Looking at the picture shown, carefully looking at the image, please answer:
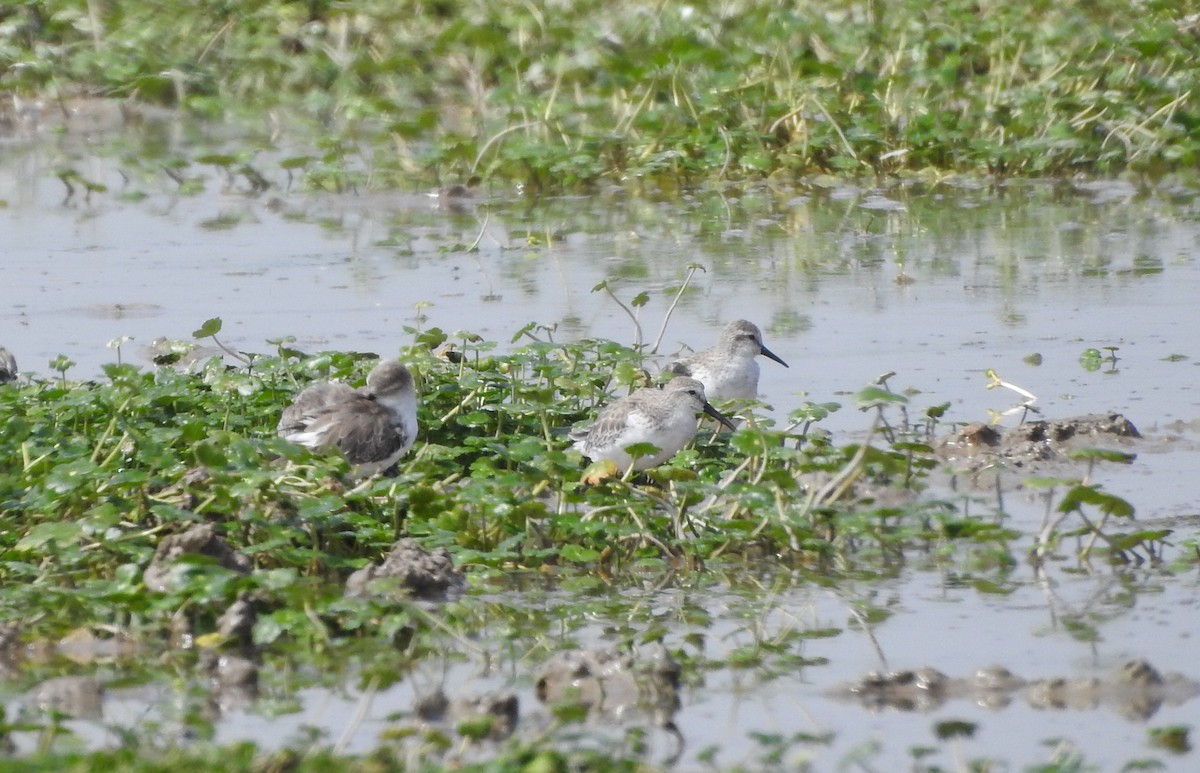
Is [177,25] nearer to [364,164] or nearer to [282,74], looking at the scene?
[282,74]

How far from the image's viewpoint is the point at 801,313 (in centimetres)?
1042

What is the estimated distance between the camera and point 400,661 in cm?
559

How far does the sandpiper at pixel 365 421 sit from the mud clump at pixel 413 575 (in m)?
1.12

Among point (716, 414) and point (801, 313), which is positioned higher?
point (716, 414)

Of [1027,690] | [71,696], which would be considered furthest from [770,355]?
[71,696]

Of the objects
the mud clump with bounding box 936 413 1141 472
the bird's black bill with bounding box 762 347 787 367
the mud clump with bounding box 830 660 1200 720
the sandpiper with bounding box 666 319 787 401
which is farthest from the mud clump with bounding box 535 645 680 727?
the bird's black bill with bounding box 762 347 787 367

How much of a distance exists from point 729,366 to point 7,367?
317cm

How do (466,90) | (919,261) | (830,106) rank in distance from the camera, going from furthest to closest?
(466,90) → (830,106) → (919,261)

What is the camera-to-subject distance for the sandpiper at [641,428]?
7555 millimetres

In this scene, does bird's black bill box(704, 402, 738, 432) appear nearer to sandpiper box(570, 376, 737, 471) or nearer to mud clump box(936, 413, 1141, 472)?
sandpiper box(570, 376, 737, 471)

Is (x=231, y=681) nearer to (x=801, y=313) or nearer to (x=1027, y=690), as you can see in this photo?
(x=1027, y=690)

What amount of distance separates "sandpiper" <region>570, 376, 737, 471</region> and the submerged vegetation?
5757mm

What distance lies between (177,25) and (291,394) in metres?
11.4

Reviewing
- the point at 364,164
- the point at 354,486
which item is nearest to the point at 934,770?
the point at 354,486
